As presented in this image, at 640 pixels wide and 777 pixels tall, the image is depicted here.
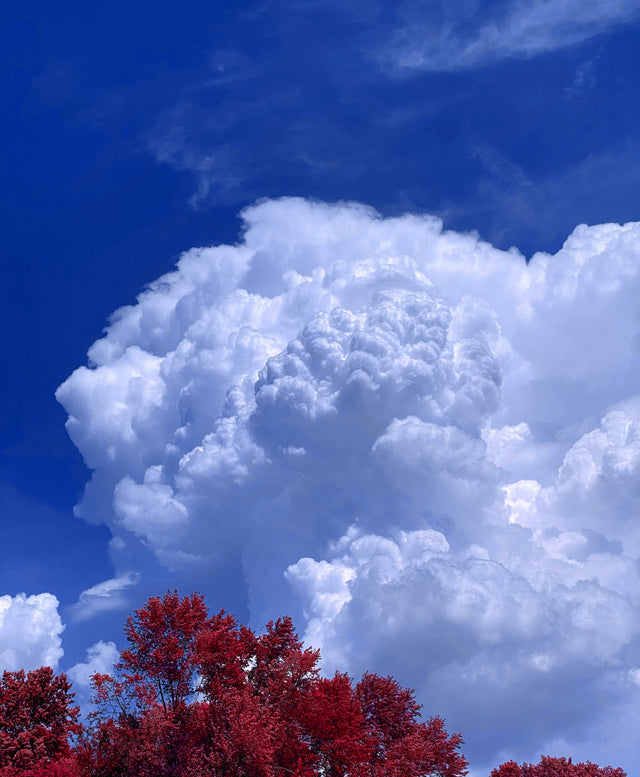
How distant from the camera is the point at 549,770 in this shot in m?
74.1

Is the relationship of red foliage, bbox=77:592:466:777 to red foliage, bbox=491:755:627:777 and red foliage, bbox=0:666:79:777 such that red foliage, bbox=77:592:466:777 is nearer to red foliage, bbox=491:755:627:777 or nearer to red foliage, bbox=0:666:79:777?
red foliage, bbox=0:666:79:777

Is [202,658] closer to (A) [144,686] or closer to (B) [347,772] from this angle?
(A) [144,686]

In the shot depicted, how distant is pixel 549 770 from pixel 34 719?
4668cm

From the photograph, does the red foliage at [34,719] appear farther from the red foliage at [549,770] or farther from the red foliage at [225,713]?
the red foliage at [549,770]

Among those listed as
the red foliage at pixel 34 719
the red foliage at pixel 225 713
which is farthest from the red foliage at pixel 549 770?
the red foliage at pixel 34 719

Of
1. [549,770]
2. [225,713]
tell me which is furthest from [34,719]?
[549,770]

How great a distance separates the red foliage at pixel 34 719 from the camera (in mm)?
44750

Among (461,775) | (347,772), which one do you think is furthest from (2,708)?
(461,775)

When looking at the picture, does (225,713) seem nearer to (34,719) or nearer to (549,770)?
(34,719)

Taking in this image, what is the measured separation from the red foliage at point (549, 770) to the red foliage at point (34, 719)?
4232cm

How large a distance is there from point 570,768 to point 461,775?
63.4 feet

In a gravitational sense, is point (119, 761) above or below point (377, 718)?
below

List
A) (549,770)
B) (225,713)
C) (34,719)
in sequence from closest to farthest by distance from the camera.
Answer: (225,713) < (34,719) < (549,770)

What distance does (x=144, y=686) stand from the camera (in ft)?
135
